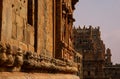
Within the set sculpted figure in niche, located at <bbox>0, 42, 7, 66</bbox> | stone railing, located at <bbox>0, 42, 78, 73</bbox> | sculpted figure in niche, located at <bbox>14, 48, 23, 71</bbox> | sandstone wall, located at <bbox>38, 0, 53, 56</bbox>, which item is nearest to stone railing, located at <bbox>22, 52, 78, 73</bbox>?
stone railing, located at <bbox>0, 42, 78, 73</bbox>

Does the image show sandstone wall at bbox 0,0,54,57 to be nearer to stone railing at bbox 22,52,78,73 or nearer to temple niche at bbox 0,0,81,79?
temple niche at bbox 0,0,81,79

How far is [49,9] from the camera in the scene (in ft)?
24.5

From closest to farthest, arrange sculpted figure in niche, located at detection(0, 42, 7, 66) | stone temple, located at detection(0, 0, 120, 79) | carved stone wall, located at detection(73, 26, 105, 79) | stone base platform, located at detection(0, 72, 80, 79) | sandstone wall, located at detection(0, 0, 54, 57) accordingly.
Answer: sculpted figure in niche, located at detection(0, 42, 7, 66)
stone base platform, located at detection(0, 72, 80, 79)
stone temple, located at detection(0, 0, 120, 79)
sandstone wall, located at detection(0, 0, 54, 57)
carved stone wall, located at detection(73, 26, 105, 79)

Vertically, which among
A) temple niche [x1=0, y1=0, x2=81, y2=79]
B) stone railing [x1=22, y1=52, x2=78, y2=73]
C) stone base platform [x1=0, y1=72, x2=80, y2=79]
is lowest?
stone base platform [x1=0, y1=72, x2=80, y2=79]

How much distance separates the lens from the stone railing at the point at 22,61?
10.9ft

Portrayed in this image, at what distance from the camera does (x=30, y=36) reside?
18.8ft

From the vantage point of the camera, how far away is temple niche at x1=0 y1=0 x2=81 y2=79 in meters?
3.64

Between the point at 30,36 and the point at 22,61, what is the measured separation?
191 centimetres

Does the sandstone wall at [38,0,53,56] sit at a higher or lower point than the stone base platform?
higher

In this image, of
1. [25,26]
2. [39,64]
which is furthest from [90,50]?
[39,64]

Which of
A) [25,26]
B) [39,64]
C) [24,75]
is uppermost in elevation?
[25,26]

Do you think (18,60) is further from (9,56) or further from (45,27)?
(45,27)

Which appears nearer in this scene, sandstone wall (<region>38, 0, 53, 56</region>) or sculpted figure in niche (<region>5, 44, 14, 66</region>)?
sculpted figure in niche (<region>5, 44, 14, 66</region>)

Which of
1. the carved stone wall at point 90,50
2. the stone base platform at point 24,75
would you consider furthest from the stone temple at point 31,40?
the carved stone wall at point 90,50
